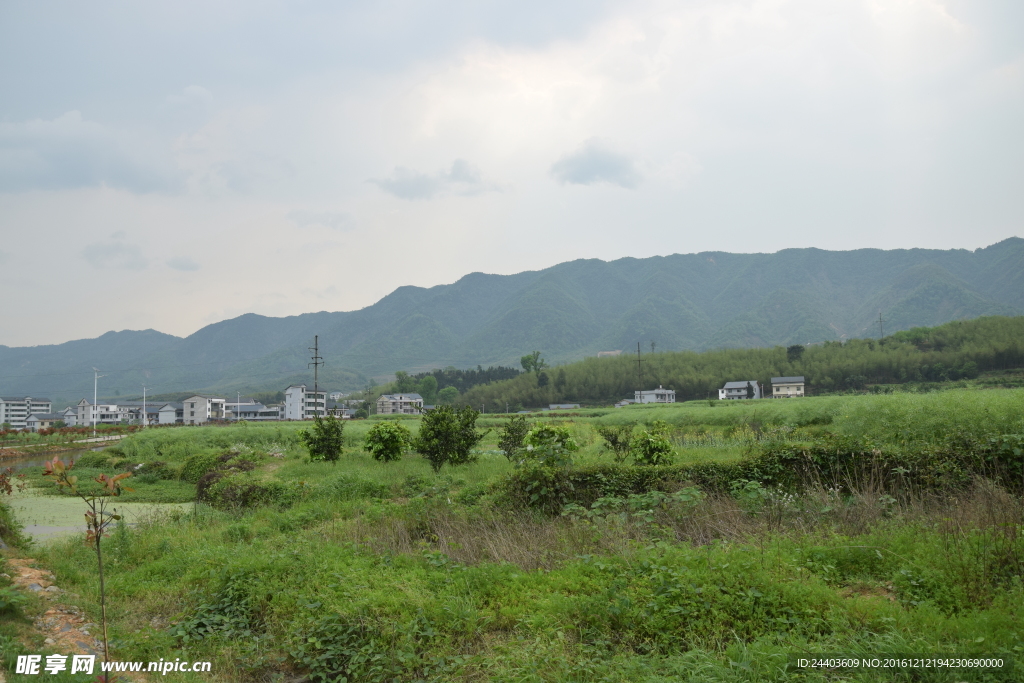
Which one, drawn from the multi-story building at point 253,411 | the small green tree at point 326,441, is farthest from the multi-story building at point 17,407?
the small green tree at point 326,441

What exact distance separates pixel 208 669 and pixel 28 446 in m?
37.1

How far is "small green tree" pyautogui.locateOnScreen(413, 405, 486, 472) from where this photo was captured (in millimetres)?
16531

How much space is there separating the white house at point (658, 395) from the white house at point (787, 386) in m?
14.0

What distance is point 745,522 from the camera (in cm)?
706

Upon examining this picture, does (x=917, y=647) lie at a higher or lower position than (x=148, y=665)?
higher

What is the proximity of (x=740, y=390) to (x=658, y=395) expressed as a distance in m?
11.7

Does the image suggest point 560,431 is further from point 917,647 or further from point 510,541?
point 917,647

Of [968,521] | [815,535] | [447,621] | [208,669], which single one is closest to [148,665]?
[208,669]

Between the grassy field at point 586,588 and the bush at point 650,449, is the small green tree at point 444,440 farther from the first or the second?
the grassy field at point 586,588

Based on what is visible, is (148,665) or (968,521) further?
(968,521)

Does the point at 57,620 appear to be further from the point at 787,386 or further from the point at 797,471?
the point at 787,386

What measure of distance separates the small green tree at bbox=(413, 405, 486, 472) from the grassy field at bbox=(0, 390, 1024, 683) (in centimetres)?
692

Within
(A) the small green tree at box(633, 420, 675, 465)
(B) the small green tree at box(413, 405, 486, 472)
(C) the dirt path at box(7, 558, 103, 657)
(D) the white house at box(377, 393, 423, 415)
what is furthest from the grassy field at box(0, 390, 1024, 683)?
(D) the white house at box(377, 393, 423, 415)

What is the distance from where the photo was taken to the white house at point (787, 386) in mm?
77769
